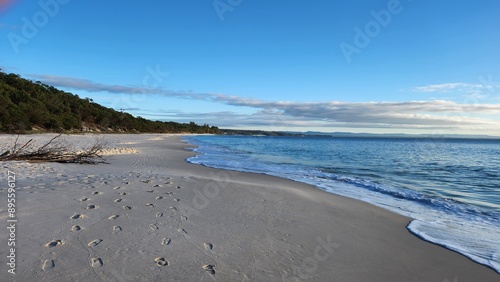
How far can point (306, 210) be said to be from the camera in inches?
299

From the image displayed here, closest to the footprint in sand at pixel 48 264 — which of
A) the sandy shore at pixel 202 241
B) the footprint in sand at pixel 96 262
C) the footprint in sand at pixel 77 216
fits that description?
the sandy shore at pixel 202 241

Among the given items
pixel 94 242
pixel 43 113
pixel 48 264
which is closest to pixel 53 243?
pixel 94 242

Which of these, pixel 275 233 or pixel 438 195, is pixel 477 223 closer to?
pixel 438 195

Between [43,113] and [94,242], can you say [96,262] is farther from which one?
[43,113]

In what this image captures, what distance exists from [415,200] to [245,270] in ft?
27.2

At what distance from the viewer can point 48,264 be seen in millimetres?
3682

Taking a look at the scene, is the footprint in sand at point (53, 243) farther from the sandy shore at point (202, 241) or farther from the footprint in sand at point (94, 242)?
the footprint in sand at point (94, 242)

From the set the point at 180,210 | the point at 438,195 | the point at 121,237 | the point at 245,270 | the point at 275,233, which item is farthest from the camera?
the point at 438,195

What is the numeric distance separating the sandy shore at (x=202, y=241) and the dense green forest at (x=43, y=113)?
3953 centimetres

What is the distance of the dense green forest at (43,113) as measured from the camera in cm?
3938

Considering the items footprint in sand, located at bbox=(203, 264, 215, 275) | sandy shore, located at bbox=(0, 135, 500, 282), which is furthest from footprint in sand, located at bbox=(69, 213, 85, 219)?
footprint in sand, located at bbox=(203, 264, 215, 275)

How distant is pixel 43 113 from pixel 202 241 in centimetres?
5172

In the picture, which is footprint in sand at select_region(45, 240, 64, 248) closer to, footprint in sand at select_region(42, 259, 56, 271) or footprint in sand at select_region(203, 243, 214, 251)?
footprint in sand at select_region(42, 259, 56, 271)

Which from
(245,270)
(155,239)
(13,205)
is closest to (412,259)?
(245,270)
